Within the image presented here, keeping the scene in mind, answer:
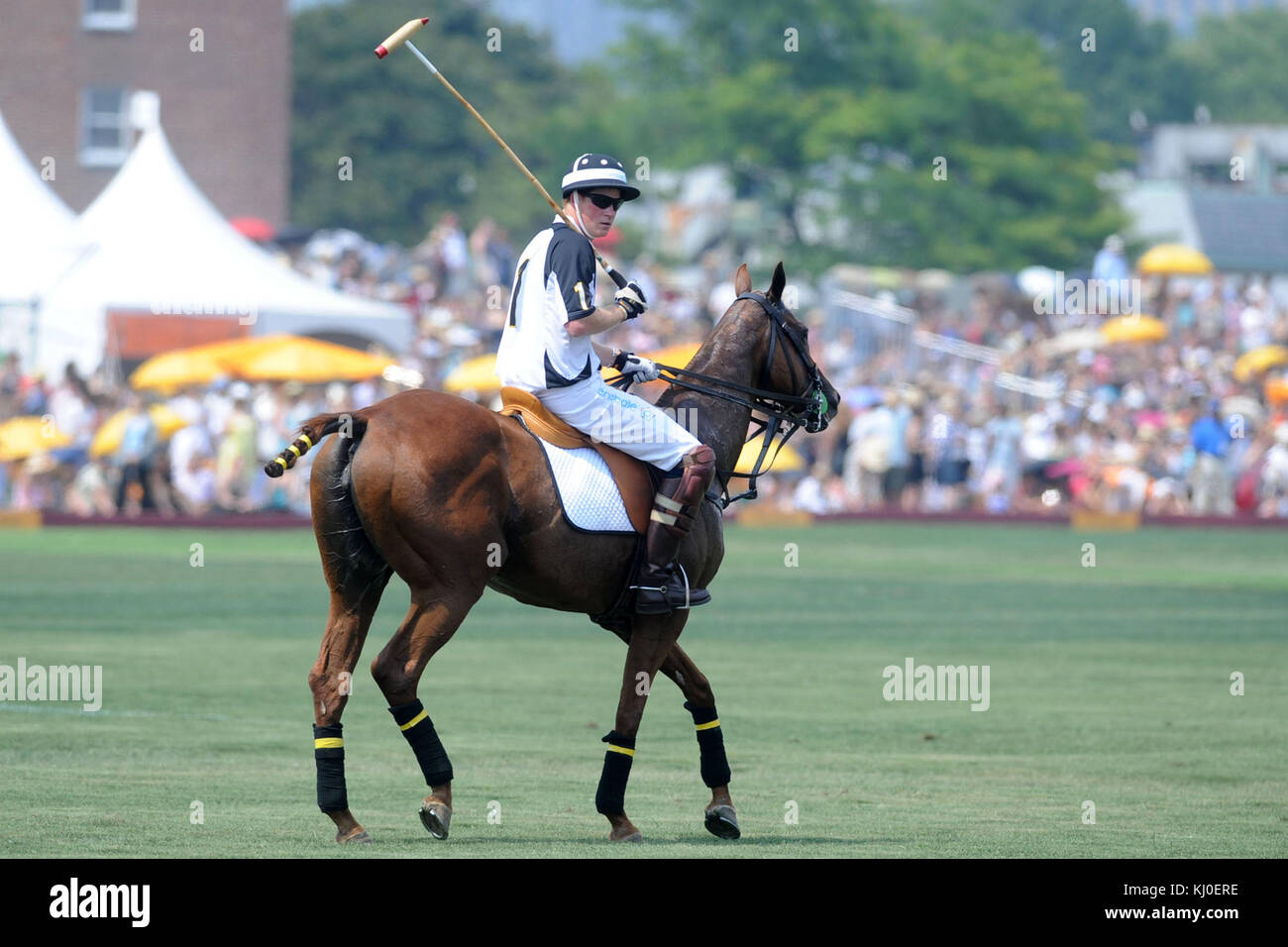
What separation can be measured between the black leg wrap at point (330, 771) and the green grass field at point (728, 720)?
0.24 metres

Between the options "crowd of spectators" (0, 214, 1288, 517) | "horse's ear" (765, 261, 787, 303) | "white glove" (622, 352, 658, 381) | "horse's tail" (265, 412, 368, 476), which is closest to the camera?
"horse's tail" (265, 412, 368, 476)

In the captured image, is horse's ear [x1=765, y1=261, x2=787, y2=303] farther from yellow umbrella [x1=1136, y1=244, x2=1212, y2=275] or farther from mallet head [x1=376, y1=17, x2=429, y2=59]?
yellow umbrella [x1=1136, y1=244, x2=1212, y2=275]

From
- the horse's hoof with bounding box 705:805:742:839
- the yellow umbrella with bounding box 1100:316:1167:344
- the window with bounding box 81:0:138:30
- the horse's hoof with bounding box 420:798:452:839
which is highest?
the window with bounding box 81:0:138:30

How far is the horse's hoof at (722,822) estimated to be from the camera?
982 cm

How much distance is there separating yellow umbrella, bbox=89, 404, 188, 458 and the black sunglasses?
69.5 ft

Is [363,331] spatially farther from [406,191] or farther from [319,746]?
[406,191]

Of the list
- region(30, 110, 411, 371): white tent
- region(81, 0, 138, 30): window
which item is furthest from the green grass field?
region(81, 0, 138, 30): window

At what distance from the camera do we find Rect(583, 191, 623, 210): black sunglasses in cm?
1008

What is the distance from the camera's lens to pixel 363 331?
3678 centimetres

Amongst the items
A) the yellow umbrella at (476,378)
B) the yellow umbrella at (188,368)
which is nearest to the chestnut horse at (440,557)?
the yellow umbrella at (476,378)

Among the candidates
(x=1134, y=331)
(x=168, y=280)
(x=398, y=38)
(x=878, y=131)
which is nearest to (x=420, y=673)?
(x=398, y=38)

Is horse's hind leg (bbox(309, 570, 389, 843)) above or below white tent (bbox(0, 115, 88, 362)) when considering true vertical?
below
